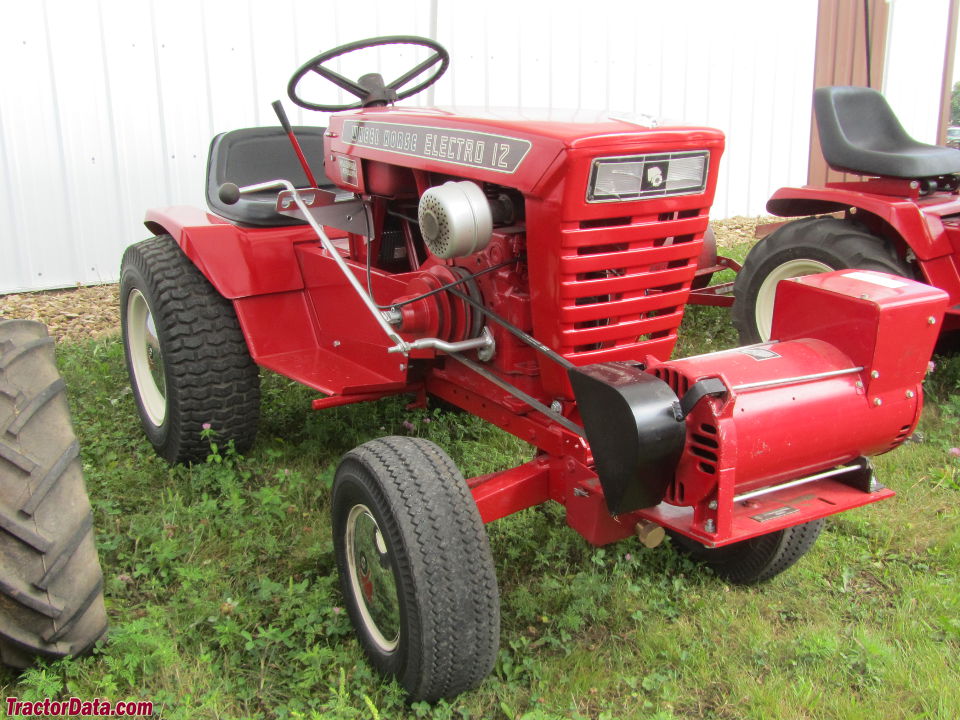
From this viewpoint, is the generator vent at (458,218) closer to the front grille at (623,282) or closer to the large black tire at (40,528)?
the front grille at (623,282)

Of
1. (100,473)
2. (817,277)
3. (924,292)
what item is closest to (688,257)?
(817,277)

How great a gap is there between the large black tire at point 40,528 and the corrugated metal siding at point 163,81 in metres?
3.26

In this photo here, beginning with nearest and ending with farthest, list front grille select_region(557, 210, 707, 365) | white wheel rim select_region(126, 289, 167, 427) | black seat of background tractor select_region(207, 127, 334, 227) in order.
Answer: front grille select_region(557, 210, 707, 365)
white wheel rim select_region(126, 289, 167, 427)
black seat of background tractor select_region(207, 127, 334, 227)

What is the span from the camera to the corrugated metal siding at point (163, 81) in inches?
186

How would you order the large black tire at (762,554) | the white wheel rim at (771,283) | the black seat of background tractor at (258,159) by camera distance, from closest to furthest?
the large black tire at (762,554) → the black seat of background tractor at (258,159) → the white wheel rim at (771,283)

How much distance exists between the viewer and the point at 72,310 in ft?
15.6

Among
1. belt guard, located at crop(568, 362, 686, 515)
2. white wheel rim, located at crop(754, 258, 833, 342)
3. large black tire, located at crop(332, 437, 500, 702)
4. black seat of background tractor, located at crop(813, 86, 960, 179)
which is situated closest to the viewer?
belt guard, located at crop(568, 362, 686, 515)

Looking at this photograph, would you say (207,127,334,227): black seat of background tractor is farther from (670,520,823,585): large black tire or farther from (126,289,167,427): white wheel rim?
(670,520,823,585): large black tire

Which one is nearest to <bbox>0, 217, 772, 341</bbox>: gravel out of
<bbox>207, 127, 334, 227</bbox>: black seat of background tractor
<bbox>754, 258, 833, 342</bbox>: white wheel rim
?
<bbox>207, 127, 334, 227</bbox>: black seat of background tractor

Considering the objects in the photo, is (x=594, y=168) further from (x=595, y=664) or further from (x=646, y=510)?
(x=595, y=664)

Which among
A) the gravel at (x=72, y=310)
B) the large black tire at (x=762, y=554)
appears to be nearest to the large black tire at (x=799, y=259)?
the large black tire at (x=762, y=554)

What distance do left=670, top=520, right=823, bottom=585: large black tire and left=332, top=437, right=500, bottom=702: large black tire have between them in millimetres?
856

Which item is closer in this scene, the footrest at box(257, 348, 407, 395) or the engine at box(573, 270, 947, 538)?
the engine at box(573, 270, 947, 538)

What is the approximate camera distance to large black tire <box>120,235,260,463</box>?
288cm
